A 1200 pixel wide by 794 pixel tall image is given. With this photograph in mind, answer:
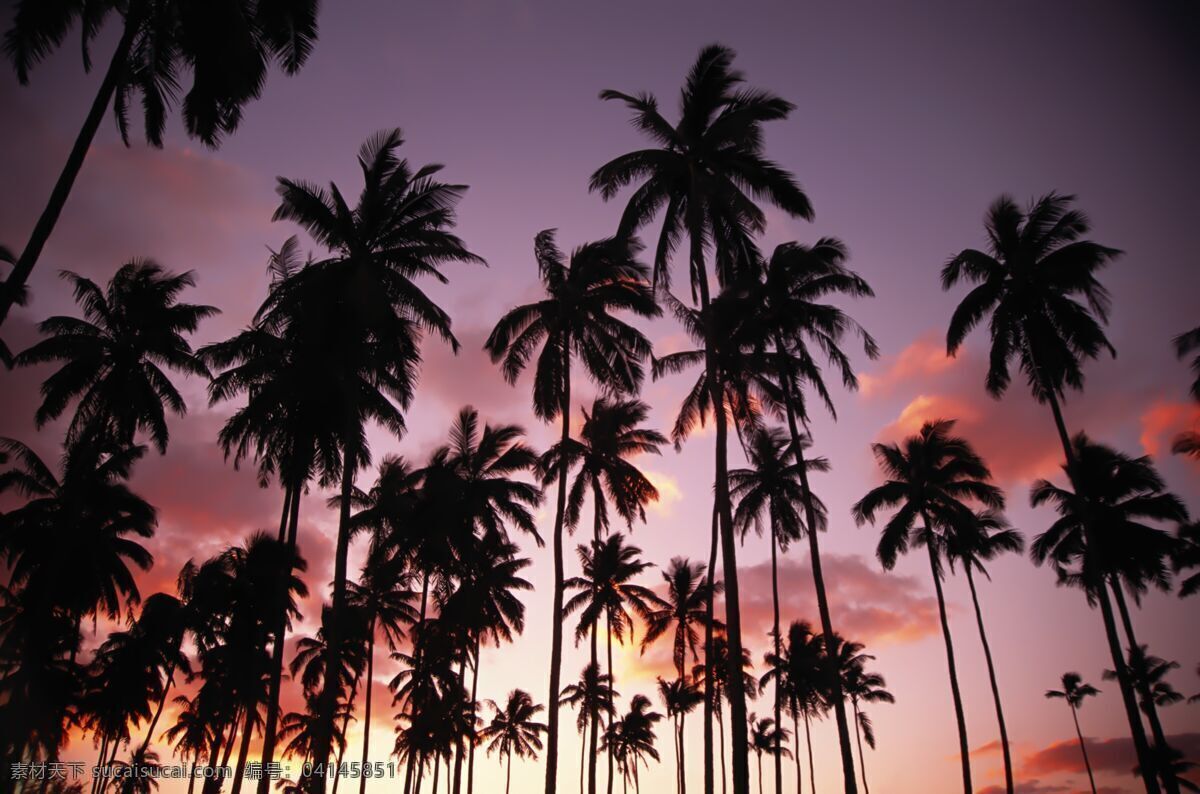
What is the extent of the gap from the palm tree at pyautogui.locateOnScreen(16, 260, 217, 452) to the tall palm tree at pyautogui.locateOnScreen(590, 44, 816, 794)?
690 inches

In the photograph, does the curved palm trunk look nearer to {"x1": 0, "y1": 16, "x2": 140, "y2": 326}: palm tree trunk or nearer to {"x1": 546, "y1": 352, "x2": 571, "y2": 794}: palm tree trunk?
A: {"x1": 546, "y1": 352, "x2": 571, "y2": 794}: palm tree trunk

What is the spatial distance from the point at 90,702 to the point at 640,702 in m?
46.9

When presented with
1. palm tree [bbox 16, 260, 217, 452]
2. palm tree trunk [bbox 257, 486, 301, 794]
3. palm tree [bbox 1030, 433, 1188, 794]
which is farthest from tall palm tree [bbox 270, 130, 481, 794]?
palm tree [bbox 1030, 433, 1188, 794]

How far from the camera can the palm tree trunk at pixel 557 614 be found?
2056 cm

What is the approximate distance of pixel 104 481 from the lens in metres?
30.0

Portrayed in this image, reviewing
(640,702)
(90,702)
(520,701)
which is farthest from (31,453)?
(640,702)

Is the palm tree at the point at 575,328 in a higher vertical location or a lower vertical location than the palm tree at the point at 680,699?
higher

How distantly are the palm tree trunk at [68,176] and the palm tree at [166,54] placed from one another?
0.02 metres

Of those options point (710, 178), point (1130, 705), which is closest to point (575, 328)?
point (710, 178)

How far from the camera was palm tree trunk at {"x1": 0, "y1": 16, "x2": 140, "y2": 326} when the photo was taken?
1135 centimetres

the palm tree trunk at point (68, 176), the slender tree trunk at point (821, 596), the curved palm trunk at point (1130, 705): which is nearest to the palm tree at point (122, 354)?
the palm tree trunk at point (68, 176)

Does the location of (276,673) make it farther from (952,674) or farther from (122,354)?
(952,674)

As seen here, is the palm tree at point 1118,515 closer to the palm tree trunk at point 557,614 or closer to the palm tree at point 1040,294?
the palm tree at point 1040,294

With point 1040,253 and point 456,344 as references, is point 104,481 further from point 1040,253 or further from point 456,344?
point 1040,253
